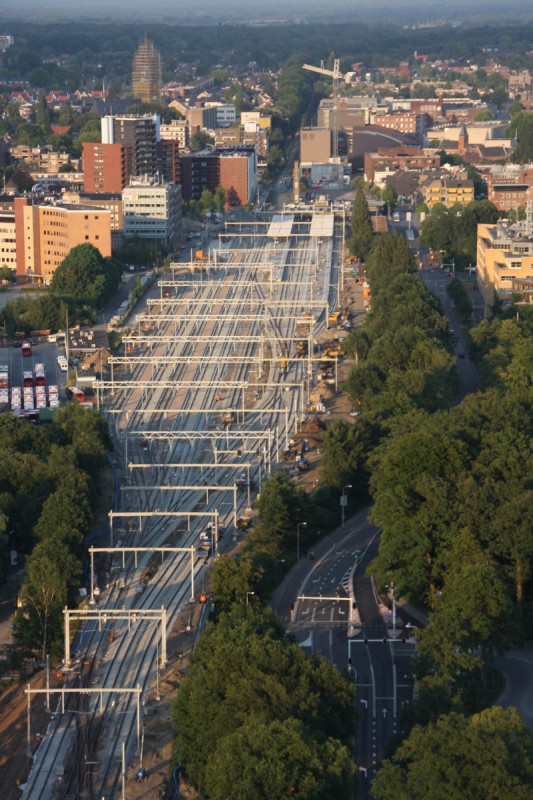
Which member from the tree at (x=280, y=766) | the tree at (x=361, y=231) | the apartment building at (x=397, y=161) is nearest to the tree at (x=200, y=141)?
the apartment building at (x=397, y=161)

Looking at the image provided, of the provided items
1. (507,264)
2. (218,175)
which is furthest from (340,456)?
(218,175)

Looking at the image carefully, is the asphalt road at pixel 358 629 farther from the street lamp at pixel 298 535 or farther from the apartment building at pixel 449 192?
the apartment building at pixel 449 192

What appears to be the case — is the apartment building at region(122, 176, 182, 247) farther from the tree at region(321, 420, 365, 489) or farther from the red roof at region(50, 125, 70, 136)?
the red roof at region(50, 125, 70, 136)

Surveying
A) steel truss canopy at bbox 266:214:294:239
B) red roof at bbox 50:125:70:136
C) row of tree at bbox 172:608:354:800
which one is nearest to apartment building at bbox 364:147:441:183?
steel truss canopy at bbox 266:214:294:239

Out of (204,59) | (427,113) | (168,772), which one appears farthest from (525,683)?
(204,59)

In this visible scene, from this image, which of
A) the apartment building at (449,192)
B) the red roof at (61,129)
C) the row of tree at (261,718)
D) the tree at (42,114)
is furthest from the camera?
the tree at (42,114)

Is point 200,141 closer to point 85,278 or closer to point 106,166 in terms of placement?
point 106,166

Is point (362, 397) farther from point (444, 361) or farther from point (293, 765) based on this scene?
point (293, 765)
